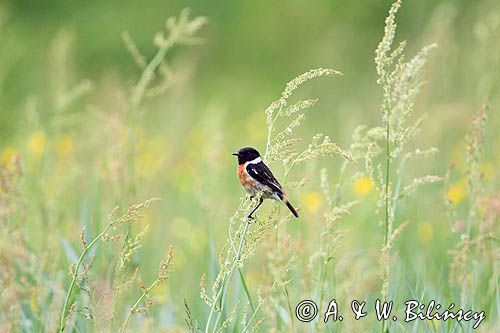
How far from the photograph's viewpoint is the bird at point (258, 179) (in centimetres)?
263

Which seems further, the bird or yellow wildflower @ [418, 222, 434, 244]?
yellow wildflower @ [418, 222, 434, 244]

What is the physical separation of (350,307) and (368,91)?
570 cm

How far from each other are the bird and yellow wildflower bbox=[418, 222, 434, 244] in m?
1.34

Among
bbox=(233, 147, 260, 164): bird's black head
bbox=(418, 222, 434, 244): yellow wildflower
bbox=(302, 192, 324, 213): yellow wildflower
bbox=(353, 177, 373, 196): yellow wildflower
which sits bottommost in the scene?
bbox=(233, 147, 260, 164): bird's black head

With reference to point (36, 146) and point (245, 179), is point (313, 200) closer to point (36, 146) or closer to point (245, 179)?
point (36, 146)

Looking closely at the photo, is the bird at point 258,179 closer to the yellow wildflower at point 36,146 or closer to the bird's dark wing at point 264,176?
the bird's dark wing at point 264,176

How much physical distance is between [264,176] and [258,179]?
5 centimetres

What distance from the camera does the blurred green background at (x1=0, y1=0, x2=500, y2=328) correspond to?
3645mm

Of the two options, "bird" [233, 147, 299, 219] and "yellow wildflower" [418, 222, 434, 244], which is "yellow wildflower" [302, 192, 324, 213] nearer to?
"yellow wildflower" [418, 222, 434, 244]

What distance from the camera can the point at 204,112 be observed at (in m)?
7.66

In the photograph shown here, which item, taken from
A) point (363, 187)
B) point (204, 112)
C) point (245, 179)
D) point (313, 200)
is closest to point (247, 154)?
point (245, 179)

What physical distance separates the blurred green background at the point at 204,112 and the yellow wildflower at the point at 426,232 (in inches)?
0.5

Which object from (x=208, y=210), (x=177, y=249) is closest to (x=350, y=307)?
(x=208, y=210)

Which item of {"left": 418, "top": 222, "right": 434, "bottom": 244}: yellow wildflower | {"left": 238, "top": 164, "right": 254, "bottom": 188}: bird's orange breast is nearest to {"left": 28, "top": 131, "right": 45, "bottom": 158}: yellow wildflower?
{"left": 418, "top": 222, "right": 434, "bottom": 244}: yellow wildflower
